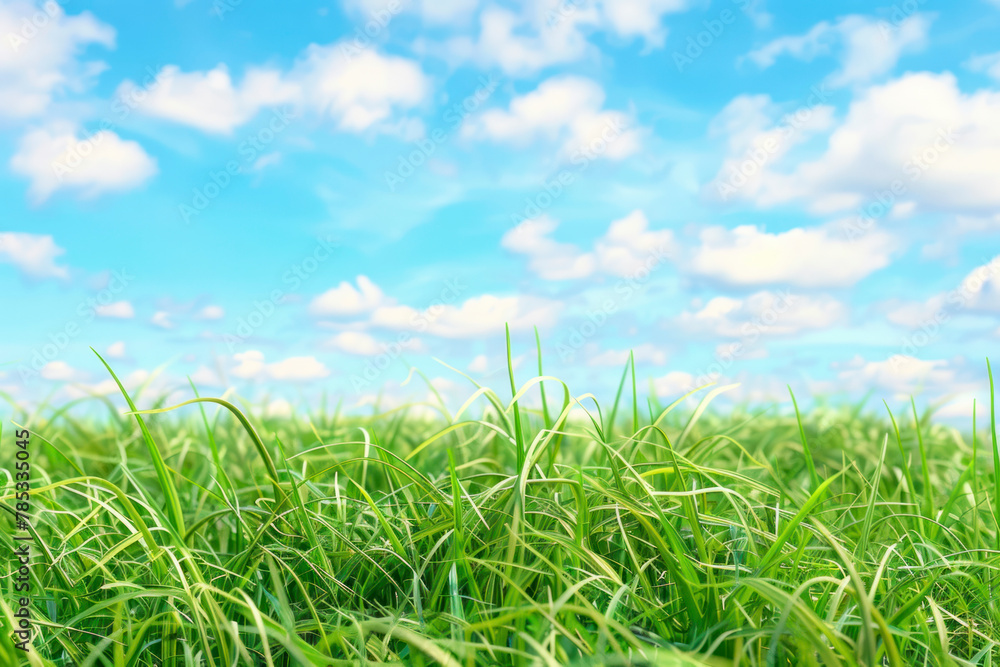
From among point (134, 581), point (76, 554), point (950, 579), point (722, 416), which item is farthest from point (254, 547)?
Result: point (722, 416)

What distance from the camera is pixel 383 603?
1.41 m

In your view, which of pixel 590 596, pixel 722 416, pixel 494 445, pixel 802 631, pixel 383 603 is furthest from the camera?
pixel 722 416

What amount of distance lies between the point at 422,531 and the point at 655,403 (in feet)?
6.94

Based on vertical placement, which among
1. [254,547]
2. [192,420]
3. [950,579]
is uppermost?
[192,420]

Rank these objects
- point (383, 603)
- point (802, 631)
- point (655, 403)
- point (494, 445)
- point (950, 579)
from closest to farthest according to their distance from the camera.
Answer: point (802, 631) → point (383, 603) → point (950, 579) → point (494, 445) → point (655, 403)

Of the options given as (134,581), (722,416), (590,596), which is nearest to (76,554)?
(134,581)

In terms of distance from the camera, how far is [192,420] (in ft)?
11.4

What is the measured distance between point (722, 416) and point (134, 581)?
335 centimetres

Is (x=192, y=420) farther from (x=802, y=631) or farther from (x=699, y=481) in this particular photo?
(x=802, y=631)

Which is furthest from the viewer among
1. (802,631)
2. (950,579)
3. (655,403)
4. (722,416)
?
(722,416)

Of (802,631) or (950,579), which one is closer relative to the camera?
(802,631)

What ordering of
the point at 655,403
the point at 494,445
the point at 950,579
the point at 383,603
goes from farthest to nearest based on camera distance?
the point at 655,403, the point at 494,445, the point at 950,579, the point at 383,603

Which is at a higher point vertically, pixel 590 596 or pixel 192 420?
pixel 192 420

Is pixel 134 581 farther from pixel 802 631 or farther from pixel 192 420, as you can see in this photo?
pixel 192 420
